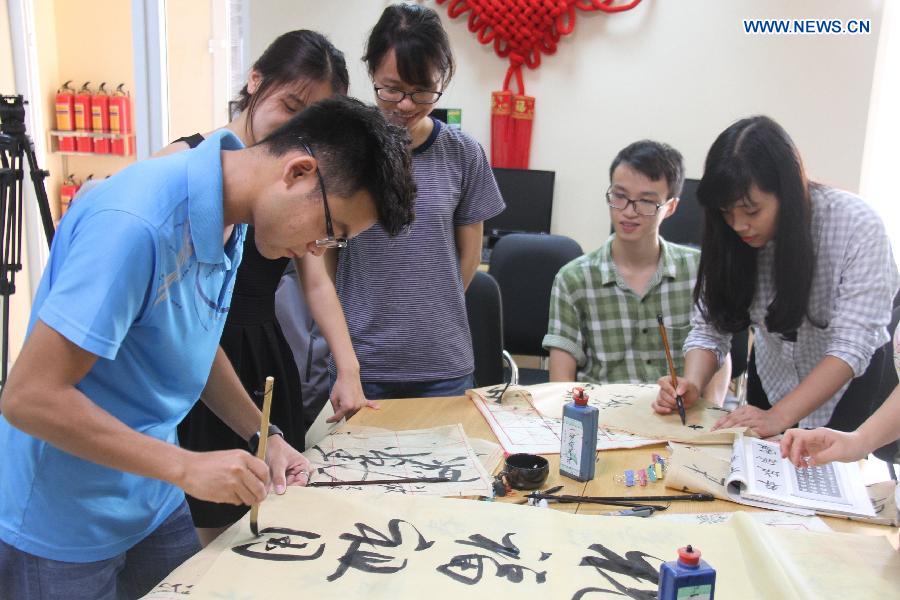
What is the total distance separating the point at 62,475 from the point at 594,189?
3169 millimetres

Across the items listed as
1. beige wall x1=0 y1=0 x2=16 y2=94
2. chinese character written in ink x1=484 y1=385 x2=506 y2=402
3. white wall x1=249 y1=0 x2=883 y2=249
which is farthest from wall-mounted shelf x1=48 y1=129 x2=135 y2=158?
chinese character written in ink x1=484 y1=385 x2=506 y2=402

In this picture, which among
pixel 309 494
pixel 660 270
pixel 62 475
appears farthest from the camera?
pixel 660 270

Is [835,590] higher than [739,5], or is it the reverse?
[739,5]

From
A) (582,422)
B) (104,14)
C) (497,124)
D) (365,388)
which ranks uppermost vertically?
(104,14)

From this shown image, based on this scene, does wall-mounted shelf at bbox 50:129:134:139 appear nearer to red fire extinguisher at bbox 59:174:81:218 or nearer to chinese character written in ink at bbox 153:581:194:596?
red fire extinguisher at bbox 59:174:81:218

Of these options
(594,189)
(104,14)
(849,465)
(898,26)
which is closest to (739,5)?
(898,26)

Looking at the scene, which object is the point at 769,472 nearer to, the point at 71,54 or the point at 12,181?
the point at 12,181

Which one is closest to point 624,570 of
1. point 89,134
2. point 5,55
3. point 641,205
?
point 641,205

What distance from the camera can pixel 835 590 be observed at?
995mm

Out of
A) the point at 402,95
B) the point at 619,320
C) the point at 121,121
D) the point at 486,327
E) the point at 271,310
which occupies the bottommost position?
the point at 486,327

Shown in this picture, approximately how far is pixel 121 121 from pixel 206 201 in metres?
3.37

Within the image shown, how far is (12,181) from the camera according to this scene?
2.46 metres

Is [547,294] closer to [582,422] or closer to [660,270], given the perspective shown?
[660,270]

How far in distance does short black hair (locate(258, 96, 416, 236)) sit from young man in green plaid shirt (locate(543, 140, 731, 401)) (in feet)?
3.82
